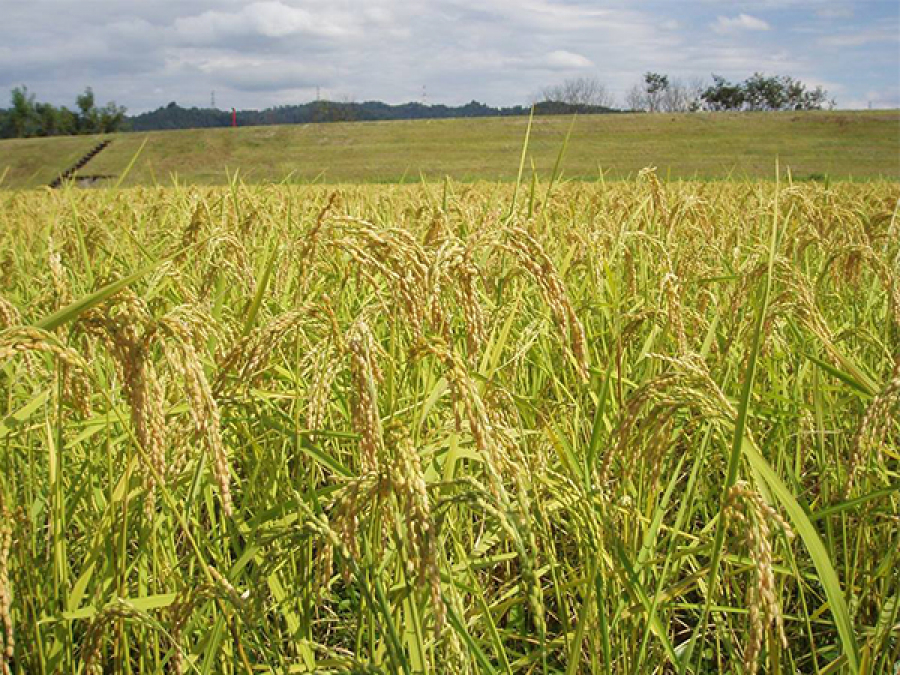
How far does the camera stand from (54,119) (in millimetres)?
65812

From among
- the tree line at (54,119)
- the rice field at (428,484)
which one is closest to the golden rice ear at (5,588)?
the rice field at (428,484)

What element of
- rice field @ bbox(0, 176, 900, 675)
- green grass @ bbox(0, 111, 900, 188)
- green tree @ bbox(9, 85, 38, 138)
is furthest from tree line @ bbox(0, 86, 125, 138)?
rice field @ bbox(0, 176, 900, 675)

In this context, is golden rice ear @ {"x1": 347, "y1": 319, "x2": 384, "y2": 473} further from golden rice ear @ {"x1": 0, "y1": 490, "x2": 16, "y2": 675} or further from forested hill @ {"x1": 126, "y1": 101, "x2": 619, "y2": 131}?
forested hill @ {"x1": 126, "y1": 101, "x2": 619, "y2": 131}

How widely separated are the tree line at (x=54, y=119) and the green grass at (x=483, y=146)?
26.3 meters

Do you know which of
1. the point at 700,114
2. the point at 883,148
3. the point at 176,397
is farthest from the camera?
the point at 700,114

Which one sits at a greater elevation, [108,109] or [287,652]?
[108,109]

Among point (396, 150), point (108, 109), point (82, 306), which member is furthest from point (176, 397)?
point (108, 109)

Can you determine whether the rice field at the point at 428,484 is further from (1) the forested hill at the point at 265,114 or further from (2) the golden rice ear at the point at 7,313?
(1) the forested hill at the point at 265,114

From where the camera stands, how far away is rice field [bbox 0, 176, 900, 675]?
75 centimetres

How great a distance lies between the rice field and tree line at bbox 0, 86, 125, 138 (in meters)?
75.0

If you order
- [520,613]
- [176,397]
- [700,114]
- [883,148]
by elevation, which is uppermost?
[700,114]

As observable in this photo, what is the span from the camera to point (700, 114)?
4097 cm

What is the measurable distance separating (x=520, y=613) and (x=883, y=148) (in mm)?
36728

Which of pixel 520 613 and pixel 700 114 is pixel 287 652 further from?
pixel 700 114
